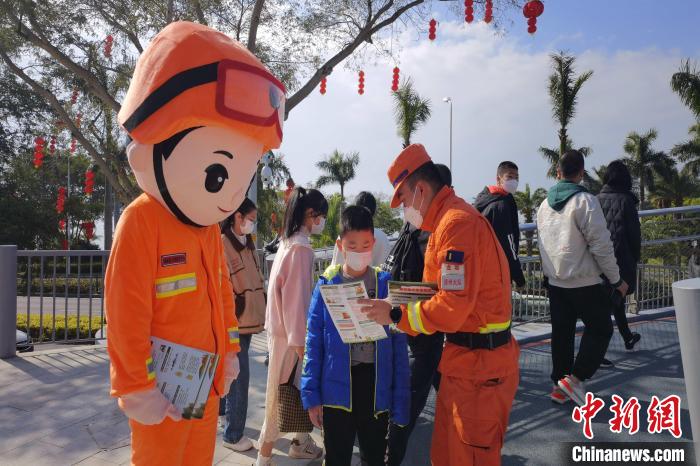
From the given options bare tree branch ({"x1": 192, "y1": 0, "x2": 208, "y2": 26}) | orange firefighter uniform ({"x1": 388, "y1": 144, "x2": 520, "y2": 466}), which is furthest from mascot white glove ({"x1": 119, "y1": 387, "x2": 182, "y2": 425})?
bare tree branch ({"x1": 192, "y1": 0, "x2": 208, "y2": 26})

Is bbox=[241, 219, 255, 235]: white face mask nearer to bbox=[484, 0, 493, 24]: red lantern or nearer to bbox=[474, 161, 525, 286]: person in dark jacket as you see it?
bbox=[474, 161, 525, 286]: person in dark jacket

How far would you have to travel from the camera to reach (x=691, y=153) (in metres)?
33.9

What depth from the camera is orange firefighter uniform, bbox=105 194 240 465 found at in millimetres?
1862

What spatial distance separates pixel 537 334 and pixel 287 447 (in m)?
3.71

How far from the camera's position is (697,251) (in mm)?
7641

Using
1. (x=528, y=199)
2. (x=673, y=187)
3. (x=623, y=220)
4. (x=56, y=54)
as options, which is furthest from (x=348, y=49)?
(x=673, y=187)

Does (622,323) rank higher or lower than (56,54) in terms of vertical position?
lower

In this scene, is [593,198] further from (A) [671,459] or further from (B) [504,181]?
(A) [671,459]

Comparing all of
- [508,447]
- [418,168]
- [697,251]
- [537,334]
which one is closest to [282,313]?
[418,168]

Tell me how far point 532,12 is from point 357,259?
8.06 metres

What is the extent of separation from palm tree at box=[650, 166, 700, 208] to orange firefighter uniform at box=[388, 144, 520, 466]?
3970cm

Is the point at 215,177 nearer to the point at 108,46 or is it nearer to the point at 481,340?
the point at 481,340

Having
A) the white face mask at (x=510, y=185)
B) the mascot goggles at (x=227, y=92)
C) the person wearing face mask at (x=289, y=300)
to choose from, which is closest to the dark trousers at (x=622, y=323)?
the white face mask at (x=510, y=185)

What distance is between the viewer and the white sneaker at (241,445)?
11.6 ft
